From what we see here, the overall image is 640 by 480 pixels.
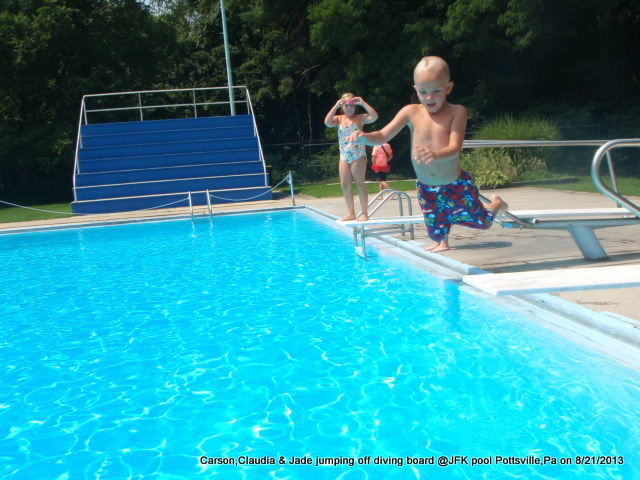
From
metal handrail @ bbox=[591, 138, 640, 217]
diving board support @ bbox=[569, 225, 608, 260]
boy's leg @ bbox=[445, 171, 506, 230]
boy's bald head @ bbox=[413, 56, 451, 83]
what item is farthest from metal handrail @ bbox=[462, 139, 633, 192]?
boy's bald head @ bbox=[413, 56, 451, 83]

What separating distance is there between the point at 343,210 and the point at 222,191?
561 centimetres

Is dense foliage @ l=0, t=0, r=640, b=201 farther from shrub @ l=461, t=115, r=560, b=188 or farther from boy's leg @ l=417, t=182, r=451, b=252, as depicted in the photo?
boy's leg @ l=417, t=182, r=451, b=252

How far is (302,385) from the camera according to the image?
368cm

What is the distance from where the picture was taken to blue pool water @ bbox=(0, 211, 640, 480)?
2842 millimetres

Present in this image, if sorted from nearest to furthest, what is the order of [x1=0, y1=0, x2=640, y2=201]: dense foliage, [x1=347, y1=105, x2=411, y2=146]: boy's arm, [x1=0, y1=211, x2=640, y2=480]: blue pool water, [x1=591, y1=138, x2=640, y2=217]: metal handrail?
[x1=0, y1=211, x2=640, y2=480]: blue pool water
[x1=591, y1=138, x2=640, y2=217]: metal handrail
[x1=347, y1=105, x2=411, y2=146]: boy's arm
[x1=0, y1=0, x2=640, y2=201]: dense foliage

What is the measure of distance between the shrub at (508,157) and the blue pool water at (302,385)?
9.20m

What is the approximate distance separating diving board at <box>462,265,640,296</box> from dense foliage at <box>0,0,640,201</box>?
1711cm

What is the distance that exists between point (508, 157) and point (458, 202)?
11503mm

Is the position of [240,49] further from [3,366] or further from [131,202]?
[3,366]

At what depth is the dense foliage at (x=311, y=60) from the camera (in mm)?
19438

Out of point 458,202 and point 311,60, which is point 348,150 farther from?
point 311,60

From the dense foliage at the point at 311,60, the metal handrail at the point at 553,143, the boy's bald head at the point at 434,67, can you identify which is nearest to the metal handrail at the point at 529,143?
the metal handrail at the point at 553,143

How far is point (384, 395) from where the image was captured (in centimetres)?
346

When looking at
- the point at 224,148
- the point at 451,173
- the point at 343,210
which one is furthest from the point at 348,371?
the point at 224,148
